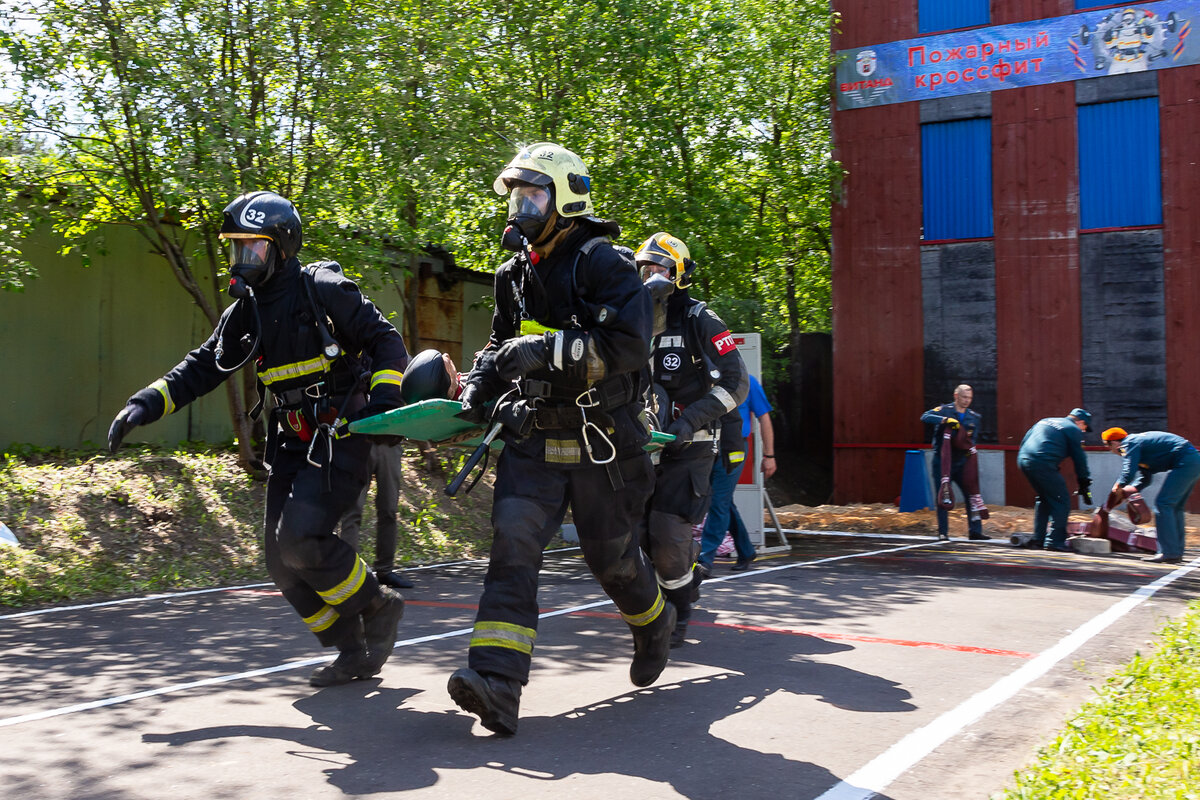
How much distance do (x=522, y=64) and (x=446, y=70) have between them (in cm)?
280

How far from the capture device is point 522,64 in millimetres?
16281

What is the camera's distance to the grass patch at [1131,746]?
368 centimetres

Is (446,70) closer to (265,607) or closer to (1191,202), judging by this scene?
(265,607)

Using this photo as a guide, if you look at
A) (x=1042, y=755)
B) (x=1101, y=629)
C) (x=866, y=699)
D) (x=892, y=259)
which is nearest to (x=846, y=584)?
(x=1101, y=629)

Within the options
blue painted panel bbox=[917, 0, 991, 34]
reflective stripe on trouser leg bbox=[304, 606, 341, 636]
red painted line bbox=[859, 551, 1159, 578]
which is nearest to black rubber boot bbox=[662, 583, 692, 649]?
reflective stripe on trouser leg bbox=[304, 606, 341, 636]

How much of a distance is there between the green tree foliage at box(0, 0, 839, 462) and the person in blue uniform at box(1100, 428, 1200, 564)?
7.02 m

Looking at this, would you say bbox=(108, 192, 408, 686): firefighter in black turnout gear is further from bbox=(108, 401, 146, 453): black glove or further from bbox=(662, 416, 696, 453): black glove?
bbox=(662, 416, 696, 453): black glove

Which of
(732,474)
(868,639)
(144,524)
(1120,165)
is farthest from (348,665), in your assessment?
(1120,165)

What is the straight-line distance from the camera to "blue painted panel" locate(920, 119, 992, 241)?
19.2 meters

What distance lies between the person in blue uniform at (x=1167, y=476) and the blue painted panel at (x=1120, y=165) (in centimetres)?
722

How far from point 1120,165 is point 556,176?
16.3m

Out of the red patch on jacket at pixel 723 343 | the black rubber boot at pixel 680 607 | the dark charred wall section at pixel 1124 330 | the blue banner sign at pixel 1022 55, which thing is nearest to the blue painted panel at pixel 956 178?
the blue banner sign at pixel 1022 55

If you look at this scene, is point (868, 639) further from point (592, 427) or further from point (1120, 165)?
point (1120, 165)

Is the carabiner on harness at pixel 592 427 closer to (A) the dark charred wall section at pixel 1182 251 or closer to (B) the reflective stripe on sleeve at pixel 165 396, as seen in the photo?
(B) the reflective stripe on sleeve at pixel 165 396
